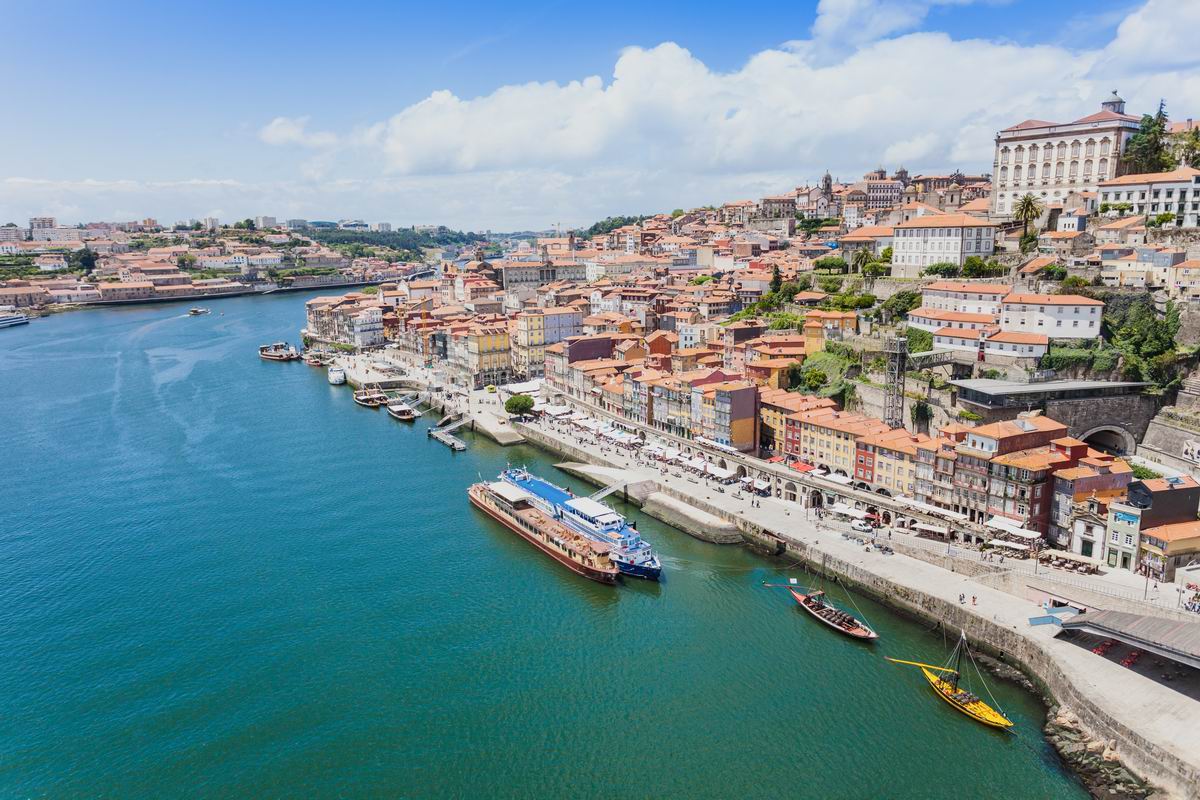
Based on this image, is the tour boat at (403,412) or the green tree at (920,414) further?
the tour boat at (403,412)

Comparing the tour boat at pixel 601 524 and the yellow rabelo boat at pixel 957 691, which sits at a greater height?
the tour boat at pixel 601 524

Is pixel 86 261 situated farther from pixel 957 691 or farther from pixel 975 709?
pixel 975 709

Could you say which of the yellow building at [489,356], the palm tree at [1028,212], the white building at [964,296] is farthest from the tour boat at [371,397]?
the palm tree at [1028,212]

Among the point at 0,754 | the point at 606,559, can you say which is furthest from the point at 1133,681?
the point at 0,754

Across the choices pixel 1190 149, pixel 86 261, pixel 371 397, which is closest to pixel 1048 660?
pixel 1190 149

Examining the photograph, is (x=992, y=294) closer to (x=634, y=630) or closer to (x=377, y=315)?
(x=634, y=630)

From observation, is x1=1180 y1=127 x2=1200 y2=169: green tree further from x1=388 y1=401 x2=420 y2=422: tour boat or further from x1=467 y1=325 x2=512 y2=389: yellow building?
x1=388 y1=401 x2=420 y2=422: tour boat

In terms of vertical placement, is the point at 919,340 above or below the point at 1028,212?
below

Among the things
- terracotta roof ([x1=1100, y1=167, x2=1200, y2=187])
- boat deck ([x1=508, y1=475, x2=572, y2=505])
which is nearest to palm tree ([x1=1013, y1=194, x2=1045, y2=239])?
Result: terracotta roof ([x1=1100, y1=167, x2=1200, y2=187])

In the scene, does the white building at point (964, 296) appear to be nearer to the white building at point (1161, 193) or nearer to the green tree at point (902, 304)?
the green tree at point (902, 304)
